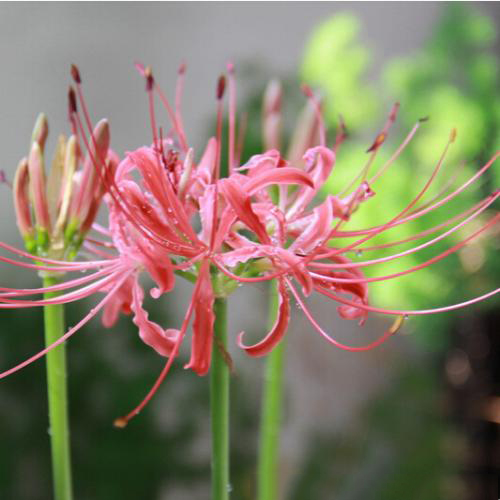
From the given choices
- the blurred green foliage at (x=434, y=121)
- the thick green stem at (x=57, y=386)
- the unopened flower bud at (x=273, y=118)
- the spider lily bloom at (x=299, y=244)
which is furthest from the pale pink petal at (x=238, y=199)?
the blurred green foliage at (x=434, y=121)

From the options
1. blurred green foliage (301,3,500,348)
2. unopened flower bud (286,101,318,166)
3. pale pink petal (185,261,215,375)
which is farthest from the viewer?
blurred green foliage (301,3,500,348)

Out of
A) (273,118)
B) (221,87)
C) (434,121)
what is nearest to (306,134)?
(273,118)

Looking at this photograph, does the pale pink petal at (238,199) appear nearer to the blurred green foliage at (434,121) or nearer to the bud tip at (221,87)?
the bud tip at (221,87)

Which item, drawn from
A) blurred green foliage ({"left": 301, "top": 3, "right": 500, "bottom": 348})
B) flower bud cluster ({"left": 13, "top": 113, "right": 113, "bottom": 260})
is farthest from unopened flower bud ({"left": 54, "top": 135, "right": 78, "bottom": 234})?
blurred green foliage ({"left": 301, "top": 3, "right": 500, "bottom": 348})

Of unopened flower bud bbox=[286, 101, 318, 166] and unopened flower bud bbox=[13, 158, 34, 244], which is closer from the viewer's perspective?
unopened flower bud bbox=[13, 158, 34, 244]

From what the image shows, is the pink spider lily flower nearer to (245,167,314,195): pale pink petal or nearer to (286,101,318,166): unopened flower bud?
(245,167,314,195): pale pink petal

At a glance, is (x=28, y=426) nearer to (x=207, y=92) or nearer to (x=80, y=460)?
(x=80, y=460)
